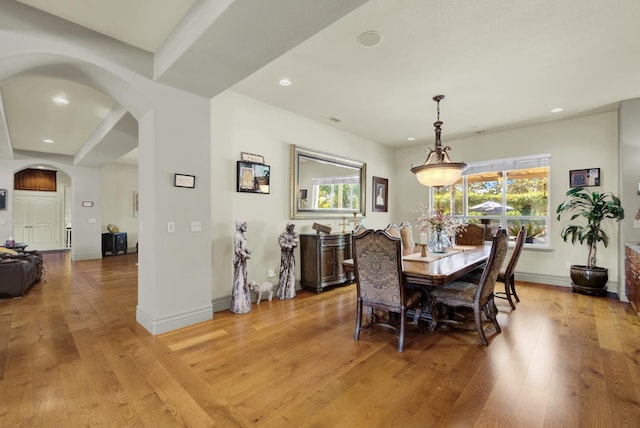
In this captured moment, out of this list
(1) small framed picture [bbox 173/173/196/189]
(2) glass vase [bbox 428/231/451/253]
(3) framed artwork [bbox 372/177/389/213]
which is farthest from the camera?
(3) framed artwork [bbox 372/177/389/213]

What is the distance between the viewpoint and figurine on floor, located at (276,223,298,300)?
413 centimetres

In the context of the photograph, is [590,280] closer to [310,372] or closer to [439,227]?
[439,227]

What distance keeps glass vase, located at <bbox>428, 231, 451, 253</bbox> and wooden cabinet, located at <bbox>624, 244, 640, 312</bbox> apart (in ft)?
6.57

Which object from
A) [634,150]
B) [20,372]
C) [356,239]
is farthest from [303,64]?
[634,150]

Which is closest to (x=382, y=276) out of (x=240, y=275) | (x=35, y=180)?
(x=240, y=275)

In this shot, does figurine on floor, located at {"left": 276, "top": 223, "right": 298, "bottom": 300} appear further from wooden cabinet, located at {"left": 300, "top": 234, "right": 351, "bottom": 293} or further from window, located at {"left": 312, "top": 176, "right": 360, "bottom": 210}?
window, located at {"left": 312, "top": 176, "right": 360, "bottom": 210}

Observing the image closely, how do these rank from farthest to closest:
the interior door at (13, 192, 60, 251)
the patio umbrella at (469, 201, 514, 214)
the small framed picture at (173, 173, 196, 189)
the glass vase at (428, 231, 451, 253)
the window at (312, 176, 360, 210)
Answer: the interior door at (13, 192, 60, 251) < the patio umbrella at (469, 201, 514, 214) < the window at (312, 176, 360, 210) < the glass vase at (428, 231, 451, 253) < the small framed picture at (173, 173, 196, 189)

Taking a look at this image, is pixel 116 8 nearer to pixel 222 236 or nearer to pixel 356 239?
pixel 222 236

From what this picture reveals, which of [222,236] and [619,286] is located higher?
[222,236]

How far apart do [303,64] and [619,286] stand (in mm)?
5326

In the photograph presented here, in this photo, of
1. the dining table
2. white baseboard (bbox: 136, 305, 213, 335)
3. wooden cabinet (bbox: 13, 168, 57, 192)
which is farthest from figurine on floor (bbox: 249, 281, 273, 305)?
wooden cabinet (bbox: 13, 168, 57, 192)

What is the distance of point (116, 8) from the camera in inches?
88.4

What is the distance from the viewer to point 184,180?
3.07 m

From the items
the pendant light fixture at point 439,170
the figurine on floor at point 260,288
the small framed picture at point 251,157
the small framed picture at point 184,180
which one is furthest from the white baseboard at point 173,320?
the pendant light fixture at point 439,170
